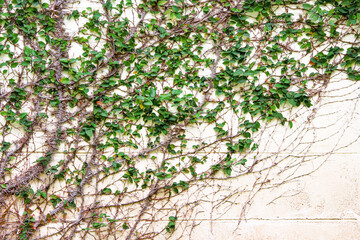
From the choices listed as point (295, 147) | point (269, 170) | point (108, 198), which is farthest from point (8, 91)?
point (295, 147)

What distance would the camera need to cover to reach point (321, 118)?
236cm

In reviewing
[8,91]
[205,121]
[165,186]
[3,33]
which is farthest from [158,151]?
[3,33]

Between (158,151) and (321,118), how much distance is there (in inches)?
53.7

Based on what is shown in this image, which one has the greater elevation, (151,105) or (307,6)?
(307,6)

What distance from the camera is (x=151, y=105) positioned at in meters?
2.30

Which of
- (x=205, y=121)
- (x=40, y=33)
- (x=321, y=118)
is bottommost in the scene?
(x=321, y=118)

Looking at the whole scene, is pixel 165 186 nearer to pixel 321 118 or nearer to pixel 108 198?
pixel 108 198

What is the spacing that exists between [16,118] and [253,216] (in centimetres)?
208

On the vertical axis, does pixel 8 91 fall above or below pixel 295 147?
above

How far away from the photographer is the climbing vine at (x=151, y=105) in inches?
90.8

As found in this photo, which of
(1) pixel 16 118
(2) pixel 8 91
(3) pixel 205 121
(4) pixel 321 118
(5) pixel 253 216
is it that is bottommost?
(5) pixel 253 216

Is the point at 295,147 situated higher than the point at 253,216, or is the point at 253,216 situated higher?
the point at 295,147

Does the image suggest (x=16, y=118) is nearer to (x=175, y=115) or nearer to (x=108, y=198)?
(x=108, y=198)

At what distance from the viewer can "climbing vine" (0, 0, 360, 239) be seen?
7.57 feet
